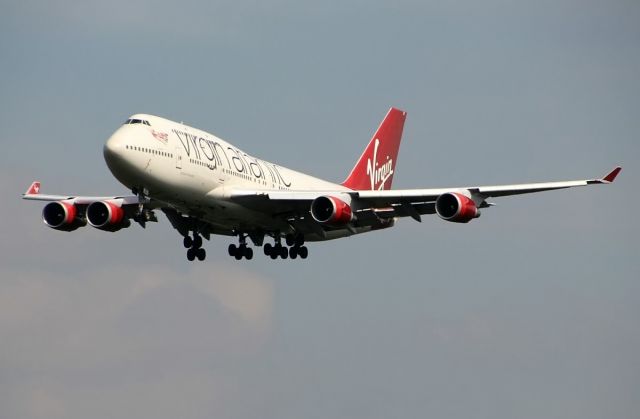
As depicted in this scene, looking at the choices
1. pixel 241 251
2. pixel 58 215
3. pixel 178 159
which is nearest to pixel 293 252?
pixel 241 251

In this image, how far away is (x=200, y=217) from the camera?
56000 millimetres

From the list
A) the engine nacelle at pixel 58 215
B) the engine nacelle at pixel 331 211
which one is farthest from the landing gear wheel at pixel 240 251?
the engine nacelle at pixel 58 215

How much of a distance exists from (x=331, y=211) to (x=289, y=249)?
6794 millimetres

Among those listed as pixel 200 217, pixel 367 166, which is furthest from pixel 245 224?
pixel 367 166

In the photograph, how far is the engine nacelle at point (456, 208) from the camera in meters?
53.4

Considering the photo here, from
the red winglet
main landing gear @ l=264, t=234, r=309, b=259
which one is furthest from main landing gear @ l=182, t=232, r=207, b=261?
the red winglet

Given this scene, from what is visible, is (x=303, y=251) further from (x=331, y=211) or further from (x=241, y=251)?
(x=331, y=211)

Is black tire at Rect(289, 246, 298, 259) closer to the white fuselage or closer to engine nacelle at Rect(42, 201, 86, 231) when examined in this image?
the white fuselage

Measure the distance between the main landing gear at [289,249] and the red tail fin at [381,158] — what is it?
311 inches

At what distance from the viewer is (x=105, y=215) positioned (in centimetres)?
5794

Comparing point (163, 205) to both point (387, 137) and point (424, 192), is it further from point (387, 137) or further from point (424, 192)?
point (387, 137)

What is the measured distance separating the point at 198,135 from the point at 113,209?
20.1ft

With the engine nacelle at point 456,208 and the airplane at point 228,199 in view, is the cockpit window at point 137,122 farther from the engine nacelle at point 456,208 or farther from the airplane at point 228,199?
the engine nacelle at point 456,208

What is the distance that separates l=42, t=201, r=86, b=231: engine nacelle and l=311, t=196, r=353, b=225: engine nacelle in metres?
11.8
